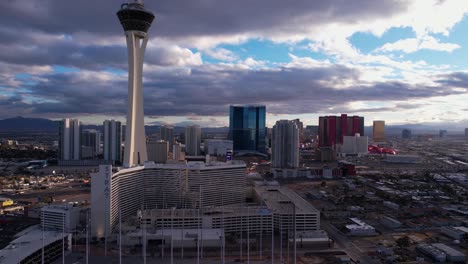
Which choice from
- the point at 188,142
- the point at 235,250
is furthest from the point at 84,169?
the point at 235,250

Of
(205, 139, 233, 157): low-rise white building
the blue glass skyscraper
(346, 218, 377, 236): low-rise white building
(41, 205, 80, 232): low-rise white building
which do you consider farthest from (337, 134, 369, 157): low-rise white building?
(41, 205, 80, 232): low-rise white building

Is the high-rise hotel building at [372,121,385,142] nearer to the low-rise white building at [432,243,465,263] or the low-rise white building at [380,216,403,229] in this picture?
the low-rise white building at [380,216,403,229]

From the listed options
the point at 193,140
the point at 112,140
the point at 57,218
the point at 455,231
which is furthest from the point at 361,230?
the point at 193,140

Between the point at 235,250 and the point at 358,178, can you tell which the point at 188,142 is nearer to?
the point at 358,178

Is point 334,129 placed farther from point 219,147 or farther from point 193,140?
point 193,140

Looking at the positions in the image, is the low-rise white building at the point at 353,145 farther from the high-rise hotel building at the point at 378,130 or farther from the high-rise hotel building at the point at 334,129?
the high-rise hotel building at the point at 378,130
